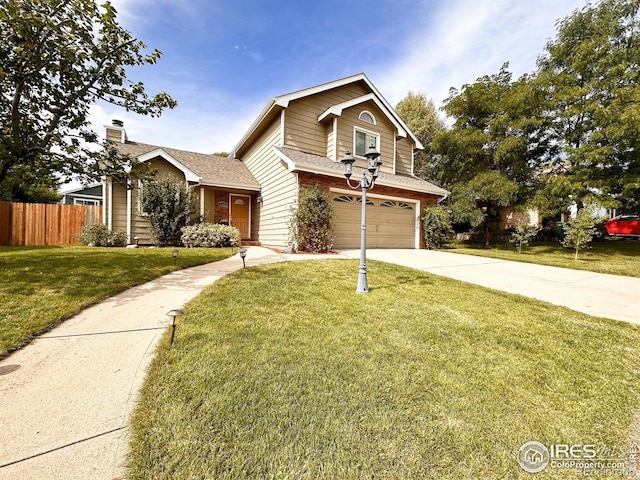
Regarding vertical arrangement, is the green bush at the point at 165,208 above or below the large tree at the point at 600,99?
below

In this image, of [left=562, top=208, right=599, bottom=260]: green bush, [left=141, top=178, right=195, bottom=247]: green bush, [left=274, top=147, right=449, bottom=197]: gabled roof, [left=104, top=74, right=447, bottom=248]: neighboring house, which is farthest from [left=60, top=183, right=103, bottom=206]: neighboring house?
[left=562, top=208, right=599, bottom=260]: green bush

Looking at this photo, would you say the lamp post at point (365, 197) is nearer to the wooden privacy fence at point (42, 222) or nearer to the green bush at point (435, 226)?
the green bush at point (435, 226)

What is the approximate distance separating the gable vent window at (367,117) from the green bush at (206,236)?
740cm

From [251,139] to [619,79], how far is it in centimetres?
1624

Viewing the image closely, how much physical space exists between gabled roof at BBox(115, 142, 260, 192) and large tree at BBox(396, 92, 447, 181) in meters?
14.9

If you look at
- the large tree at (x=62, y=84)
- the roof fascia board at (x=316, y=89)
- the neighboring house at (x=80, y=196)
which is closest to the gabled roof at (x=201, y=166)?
the roof fascia board at (x=316, y=89)

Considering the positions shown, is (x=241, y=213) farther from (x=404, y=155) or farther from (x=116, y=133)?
(x=404, y=155)

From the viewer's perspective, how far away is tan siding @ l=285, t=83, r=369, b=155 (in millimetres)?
10031

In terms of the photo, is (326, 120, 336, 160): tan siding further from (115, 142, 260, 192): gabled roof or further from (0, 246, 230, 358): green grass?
(0, 246, 230, 358): green grass

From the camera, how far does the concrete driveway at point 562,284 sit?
Answer: 4031 millimetres

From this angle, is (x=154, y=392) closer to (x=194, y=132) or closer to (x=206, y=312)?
(x=206, y=312)

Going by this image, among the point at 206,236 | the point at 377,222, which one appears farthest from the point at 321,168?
the point at 206,236

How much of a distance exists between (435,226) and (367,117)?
561 cm

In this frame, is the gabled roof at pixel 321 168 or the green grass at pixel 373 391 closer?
the green grass at pixel 373 391
